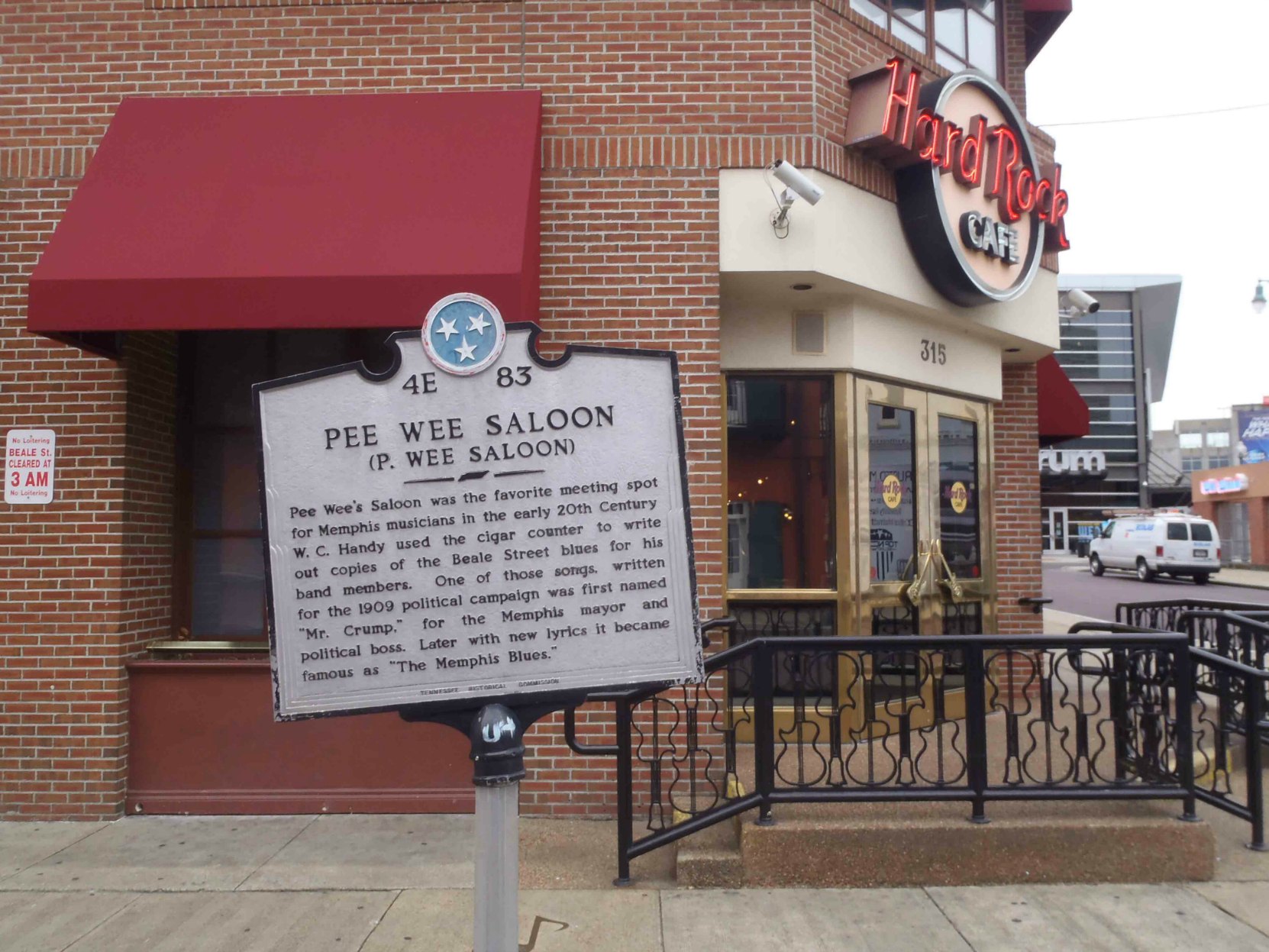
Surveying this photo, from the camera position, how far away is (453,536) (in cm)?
297

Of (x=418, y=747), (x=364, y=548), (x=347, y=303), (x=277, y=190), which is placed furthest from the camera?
(x=418, y=747)

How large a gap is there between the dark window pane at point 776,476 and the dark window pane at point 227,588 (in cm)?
330

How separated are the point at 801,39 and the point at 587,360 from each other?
4500 millimetres

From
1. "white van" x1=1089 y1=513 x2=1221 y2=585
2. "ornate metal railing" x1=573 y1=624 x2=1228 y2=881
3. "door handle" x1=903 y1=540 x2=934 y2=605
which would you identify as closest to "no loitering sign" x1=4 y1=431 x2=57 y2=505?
"ornate metal railing" x1=573 y1=624 x2=1228 y2=881

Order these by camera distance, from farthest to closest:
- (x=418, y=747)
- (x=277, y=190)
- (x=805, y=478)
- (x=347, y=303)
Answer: (x=805, y=478)
(x=418, y=747)
(x=277, y=190)
(x=347, y=303)

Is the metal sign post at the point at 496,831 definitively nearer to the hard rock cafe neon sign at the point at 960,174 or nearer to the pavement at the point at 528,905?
the pavement at the point at 528,905

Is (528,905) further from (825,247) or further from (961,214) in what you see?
(961,214)

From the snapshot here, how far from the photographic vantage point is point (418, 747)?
626cm

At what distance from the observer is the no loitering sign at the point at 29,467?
618 cm

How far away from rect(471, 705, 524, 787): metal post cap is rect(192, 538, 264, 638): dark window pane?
436cm

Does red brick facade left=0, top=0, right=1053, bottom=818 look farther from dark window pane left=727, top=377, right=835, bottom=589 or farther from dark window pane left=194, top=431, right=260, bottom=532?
dark window pane left=727, top=377, right=835, bottom=589

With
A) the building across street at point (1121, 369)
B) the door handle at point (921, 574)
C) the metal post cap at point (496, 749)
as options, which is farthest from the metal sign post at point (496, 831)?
the building across street at point (1121, 369)

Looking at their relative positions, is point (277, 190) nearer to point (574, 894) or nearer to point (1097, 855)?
point (574, 894)

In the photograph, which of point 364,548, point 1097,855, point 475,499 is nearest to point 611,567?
point 475,499
